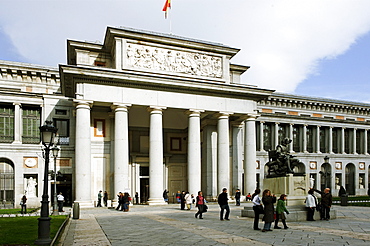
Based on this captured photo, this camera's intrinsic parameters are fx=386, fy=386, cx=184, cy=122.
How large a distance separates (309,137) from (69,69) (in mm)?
39094

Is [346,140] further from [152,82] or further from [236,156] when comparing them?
[152,82]

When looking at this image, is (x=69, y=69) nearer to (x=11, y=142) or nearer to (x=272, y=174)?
(x=11, y=142)

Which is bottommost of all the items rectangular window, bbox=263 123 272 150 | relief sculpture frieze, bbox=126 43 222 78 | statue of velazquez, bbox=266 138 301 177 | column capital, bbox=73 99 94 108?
statue of velazquez, bbox=266 138 301 177

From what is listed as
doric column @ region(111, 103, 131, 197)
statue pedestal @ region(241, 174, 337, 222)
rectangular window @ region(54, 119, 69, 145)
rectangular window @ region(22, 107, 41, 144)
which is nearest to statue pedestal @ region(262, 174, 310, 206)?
statue pedestal @ region(241, 174, 337, 222)

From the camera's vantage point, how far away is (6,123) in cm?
3925

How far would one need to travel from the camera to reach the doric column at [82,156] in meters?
32.0

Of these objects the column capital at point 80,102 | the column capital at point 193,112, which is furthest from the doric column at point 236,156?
the column capital at point 80,102

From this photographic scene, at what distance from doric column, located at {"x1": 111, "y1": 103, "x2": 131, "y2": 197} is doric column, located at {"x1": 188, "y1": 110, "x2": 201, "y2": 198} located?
614 cm

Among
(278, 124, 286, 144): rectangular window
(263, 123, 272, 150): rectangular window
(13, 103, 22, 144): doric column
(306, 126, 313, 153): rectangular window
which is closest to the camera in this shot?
(13, 103, 22, 144): doric column

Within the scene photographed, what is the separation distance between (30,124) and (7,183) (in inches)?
248

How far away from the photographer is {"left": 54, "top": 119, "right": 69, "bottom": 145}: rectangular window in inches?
1553

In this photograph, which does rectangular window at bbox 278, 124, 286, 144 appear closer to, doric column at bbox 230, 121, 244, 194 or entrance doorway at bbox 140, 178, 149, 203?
doric column at bbox 230, 121, 244, 194

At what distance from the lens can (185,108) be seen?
36312 millimetres

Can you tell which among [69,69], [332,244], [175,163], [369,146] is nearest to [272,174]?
[332,244]
